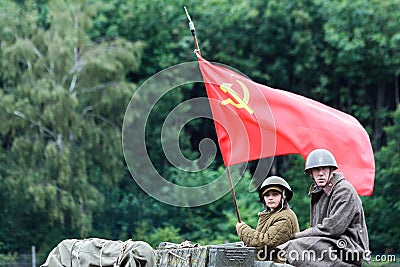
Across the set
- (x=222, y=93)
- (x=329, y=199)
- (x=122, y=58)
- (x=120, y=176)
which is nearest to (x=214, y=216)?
(x=120, y=176)

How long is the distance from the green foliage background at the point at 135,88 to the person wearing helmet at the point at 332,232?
13.1 m

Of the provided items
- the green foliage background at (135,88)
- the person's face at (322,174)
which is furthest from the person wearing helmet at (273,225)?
the green foliage background at (135,88)

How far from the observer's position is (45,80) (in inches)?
885

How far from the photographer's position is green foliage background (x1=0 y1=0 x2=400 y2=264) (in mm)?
22484

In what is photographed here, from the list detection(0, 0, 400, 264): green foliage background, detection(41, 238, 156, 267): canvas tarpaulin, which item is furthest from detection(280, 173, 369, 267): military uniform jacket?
detection(0, 0, 400, 264): green foliage background

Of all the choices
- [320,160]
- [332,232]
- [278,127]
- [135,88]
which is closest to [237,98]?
[278,127]

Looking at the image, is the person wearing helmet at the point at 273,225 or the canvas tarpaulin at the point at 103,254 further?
the person wearing helmet at the point at 273,225

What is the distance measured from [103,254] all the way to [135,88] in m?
15.6

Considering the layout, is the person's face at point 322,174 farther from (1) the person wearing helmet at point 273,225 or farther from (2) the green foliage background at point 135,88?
(2) the green foliage background at point 135,88

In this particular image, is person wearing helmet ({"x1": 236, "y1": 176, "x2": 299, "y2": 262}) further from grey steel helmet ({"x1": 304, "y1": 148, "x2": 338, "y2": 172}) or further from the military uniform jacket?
grey steel helmet ({"x1": 304, "y1": 148, "x2": 338, "y2": 172})

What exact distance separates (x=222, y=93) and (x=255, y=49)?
15411mm

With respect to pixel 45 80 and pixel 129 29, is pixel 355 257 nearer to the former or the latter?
pixel 45 80

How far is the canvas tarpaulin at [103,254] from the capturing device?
7879mm

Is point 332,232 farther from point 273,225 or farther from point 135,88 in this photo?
point 135,88
